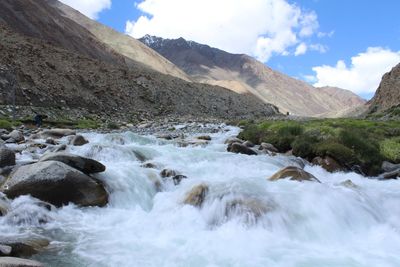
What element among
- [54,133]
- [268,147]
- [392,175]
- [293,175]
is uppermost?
[392,175]

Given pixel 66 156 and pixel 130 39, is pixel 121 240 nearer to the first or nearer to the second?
pixel 66 156

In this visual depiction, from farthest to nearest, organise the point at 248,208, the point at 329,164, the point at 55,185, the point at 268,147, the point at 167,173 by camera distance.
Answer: the point at 268,147 → the point at 329,164 → the point at 167,173 → the point at 55,185 → the point at 248,208

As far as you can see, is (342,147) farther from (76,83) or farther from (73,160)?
(76,83)

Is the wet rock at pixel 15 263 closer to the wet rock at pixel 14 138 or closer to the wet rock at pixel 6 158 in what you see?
the wet rock at pixel 6 158

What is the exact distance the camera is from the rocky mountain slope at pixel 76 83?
4544 cm

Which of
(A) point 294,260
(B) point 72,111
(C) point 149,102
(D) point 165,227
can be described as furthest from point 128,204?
(C) point 149,102

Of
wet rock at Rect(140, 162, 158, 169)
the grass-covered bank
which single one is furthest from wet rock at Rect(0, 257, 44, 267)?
the grass-covered bank

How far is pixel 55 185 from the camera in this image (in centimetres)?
1223

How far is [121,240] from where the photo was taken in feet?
34.7

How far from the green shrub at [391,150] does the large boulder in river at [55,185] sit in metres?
14.3

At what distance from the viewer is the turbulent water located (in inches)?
379

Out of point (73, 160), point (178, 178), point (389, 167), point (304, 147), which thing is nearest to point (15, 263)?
point (73, 160)

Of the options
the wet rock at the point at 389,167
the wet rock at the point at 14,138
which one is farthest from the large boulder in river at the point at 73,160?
the wet rock at the point at 389,167

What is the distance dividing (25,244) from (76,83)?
155ft
